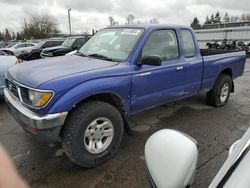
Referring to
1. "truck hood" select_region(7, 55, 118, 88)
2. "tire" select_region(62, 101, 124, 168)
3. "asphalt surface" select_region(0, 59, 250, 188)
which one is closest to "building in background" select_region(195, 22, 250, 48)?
"asphalt surface" select_region(0, 59, 250, 188)

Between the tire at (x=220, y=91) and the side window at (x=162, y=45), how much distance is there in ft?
5.46

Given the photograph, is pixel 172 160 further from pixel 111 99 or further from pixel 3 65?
pixel 3 65

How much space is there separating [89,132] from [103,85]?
0.63 m

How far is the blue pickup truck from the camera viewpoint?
277cm

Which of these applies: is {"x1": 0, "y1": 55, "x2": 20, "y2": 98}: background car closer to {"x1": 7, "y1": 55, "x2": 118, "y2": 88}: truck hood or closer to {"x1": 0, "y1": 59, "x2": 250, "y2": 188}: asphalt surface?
{"x1": 0, "y1": 59, "x2": 250, "y2": 188}: asphalt surface

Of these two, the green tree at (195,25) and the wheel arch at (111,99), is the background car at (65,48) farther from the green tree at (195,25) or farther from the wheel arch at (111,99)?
the green tree at (195,25)

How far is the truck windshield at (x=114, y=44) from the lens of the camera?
3682 millimetres

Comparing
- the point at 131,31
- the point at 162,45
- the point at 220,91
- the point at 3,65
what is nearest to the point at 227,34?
the point at 220,91

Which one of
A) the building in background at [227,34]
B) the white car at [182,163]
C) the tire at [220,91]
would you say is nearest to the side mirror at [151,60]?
the white car at [182,163]

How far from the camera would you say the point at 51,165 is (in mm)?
3225

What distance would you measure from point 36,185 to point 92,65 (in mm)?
1669

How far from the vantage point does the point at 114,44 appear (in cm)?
390

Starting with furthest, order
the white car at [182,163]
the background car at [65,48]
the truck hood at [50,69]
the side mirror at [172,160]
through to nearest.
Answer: the background car at [65,48], the truck hood at [50,69], the side mirror at [172,160], the white car at [182,163]

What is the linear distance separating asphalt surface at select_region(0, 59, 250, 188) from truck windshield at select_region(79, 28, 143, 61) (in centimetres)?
140
